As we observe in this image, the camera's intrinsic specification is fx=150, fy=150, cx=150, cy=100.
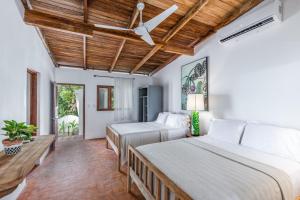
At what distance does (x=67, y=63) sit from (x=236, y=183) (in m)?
5.44

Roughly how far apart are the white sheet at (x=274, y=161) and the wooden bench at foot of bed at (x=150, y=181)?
1218mm

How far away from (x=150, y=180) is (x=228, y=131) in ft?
5.46

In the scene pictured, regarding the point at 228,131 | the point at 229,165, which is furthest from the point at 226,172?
the point at 228,131

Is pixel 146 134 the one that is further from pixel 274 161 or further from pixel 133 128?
pixel 274 161

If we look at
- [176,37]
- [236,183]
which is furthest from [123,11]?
[236,183]

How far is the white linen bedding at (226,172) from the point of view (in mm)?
1213

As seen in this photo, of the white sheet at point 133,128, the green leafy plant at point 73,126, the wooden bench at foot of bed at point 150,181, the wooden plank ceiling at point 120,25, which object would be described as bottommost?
the green leafy plant at point 73,126

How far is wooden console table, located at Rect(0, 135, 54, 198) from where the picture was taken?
0.92m

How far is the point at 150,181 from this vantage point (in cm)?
173

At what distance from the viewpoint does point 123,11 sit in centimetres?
283

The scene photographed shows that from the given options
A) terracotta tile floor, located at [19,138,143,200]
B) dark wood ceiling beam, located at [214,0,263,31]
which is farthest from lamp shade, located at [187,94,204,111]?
terracotta tile floor, located at [19,138,143,200]

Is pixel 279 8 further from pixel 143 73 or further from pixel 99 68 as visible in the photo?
pixel 99 68

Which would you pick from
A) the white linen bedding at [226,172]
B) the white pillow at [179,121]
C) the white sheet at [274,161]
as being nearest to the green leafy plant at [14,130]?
the white linen bedding at [226,172]

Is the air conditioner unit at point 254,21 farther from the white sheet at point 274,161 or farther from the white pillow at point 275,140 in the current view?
the white sheet at point 274,161
